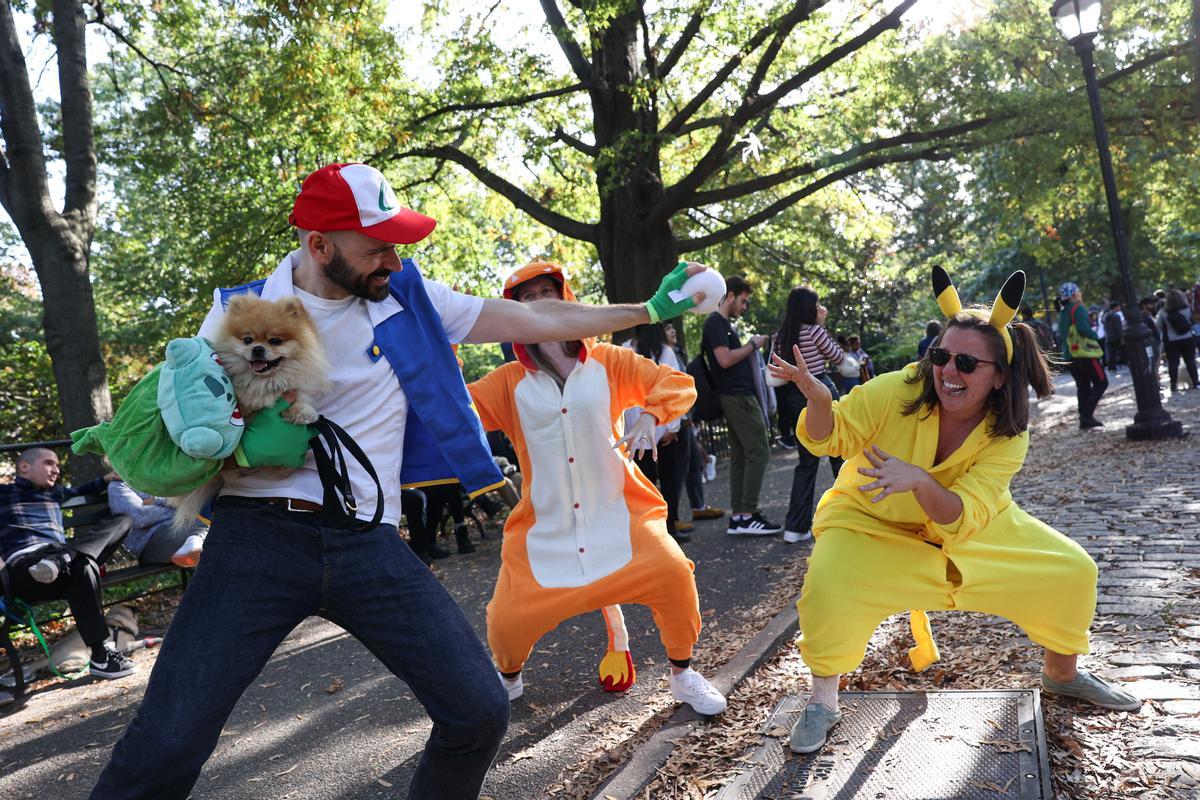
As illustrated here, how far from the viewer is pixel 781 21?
13.0 m

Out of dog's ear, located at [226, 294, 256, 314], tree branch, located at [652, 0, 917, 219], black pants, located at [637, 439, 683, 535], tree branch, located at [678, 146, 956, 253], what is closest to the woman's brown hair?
dog's ear, located at [226, 294, 256, 314]

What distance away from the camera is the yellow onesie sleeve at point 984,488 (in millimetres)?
3650

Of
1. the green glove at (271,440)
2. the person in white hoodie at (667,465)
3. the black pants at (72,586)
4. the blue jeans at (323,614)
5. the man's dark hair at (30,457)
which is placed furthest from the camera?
the person in white hoodie at (667,465)

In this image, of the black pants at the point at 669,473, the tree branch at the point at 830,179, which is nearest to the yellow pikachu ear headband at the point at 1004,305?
the black pants at the point at 669,473

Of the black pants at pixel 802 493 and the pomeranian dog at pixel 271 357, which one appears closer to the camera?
the pomeranian dog at pixel 271 357

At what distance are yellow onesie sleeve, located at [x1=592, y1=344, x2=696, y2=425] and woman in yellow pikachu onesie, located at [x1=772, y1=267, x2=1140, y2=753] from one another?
87 centimetres

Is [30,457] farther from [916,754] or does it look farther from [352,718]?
[916,754]

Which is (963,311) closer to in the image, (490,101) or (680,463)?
(680,463)

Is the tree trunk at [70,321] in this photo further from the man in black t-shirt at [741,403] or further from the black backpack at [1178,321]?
the black backpack at [1178,321]

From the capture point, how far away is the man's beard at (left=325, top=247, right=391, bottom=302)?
298cm

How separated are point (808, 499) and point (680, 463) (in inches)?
63.8

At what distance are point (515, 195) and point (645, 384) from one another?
37.7ft

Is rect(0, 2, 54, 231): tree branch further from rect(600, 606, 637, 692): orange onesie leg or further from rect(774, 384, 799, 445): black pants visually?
rect(600, 606, 637, 692): orange onesie leg

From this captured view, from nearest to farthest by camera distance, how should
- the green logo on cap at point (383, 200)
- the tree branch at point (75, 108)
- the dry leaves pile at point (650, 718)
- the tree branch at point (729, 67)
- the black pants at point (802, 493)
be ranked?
the green logo on cap at point (383, 200)
the dry leaves pile at point (650, 718)
the black pants at point (802, 493)
the tree branch at point (75, 108)
the tree branch at point (729, 67)
